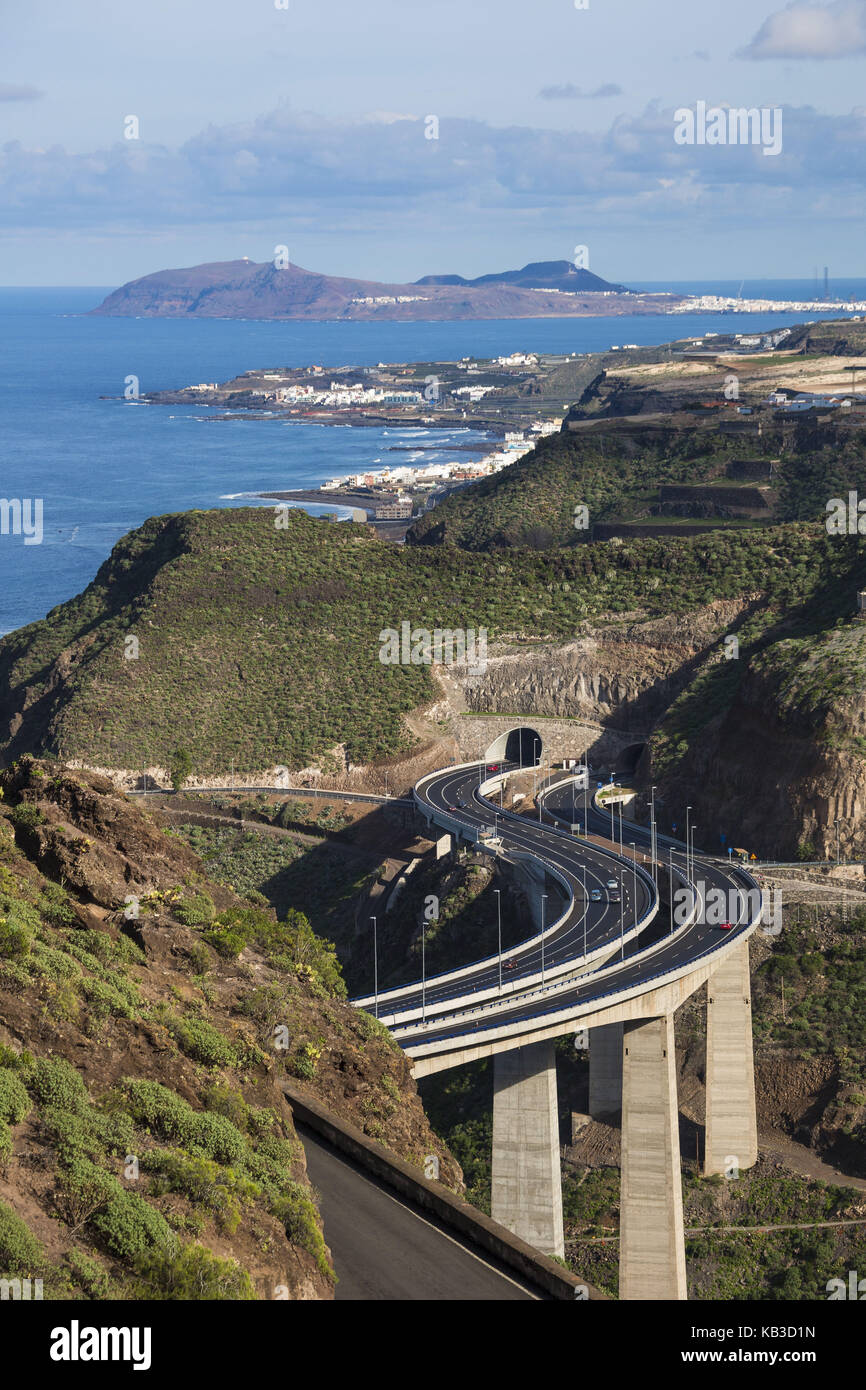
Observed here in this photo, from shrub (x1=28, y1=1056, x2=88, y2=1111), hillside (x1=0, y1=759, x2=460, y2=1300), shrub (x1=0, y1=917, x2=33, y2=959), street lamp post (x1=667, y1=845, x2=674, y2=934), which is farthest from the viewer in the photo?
street lamp post (x1=667, y1=845, x2=674, y2=934)

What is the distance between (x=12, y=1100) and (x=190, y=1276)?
4.62m

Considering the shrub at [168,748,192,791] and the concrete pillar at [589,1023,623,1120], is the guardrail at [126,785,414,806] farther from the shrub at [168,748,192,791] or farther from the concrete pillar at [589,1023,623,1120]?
the concrete pillar at [589,1023,623,1120]

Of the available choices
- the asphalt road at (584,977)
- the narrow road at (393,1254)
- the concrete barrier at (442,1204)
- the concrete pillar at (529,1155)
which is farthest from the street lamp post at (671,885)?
the narrow road at (393,1254)

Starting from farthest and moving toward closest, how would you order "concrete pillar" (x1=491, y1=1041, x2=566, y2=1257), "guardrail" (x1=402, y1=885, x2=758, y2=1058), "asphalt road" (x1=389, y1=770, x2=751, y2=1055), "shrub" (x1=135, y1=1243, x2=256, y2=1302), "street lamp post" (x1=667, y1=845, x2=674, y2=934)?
"street lamp post" (x1=667, y1=845, x2=674, y2=934), "concrete pillar" (x1=491, y1=1041, x2=566, y2=1257), "asphalt road" (x1=389, y1=770, x2=751, y2=1055), "guardrail" (x1=402, y1=885, x2=758, y2=1058), "shrub" (x1=135, y1=1243, x2=256, y2=1302)

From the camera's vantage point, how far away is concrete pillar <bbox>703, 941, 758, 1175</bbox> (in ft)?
225

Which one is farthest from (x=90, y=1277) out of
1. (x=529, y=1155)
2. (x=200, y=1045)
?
(x=529, y=1155)

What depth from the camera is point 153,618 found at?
11412 centimetres

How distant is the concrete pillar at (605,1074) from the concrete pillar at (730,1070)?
3769mm

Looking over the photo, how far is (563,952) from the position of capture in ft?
222

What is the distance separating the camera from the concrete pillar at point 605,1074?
228ft

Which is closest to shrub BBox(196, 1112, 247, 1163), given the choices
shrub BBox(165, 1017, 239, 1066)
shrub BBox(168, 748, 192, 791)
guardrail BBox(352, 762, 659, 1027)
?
shrub BBox(165, 1017, 239, 1066)

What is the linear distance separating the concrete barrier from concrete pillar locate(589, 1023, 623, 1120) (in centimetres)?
3367

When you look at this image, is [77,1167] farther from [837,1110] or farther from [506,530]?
[506,530]
